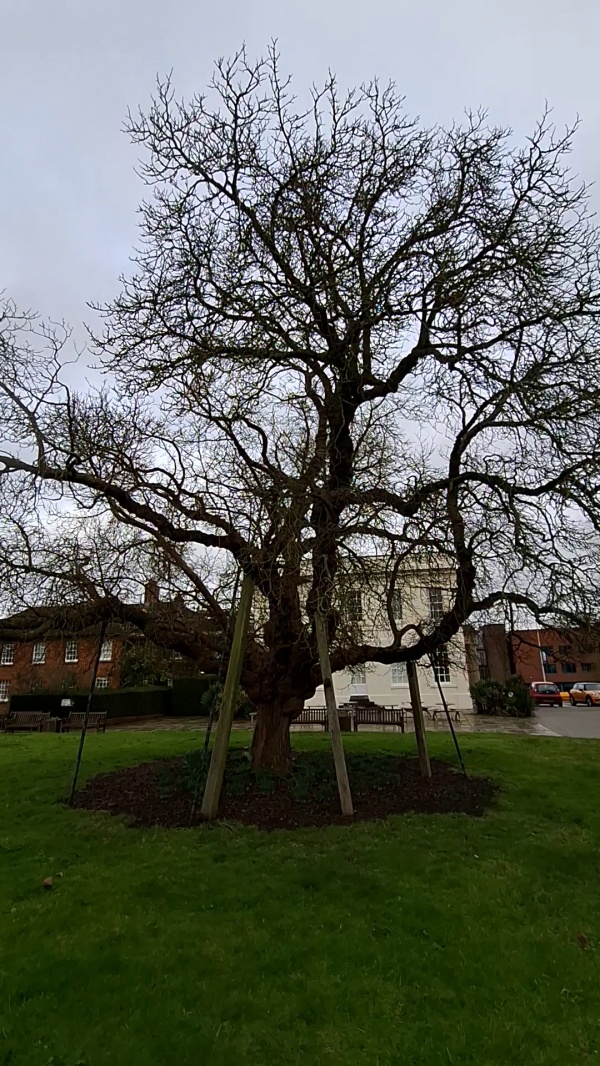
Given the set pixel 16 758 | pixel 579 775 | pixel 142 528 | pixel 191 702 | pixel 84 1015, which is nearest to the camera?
pixel 84 1015

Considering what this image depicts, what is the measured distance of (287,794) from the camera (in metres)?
8.53

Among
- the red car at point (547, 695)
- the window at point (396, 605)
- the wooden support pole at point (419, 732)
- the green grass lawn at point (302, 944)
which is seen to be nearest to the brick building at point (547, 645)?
the wooden support pole at point (419, 732)

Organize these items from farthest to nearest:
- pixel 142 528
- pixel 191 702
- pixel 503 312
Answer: pixel 191 702, pixel 142 528, pixel 503 312

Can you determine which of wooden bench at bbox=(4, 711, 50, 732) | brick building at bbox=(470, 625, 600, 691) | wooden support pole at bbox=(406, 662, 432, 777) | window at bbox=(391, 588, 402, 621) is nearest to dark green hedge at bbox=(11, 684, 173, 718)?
wooden bench at bbox=(4, 711, 50, 732)

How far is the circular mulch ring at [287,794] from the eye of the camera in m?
7.74

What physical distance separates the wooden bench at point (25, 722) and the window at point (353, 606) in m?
18.5

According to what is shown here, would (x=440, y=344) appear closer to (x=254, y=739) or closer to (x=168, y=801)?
(x=254, y=739)

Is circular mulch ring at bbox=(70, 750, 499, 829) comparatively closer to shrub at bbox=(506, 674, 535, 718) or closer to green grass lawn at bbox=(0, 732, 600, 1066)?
green grass lawn at bbox=(0, 732, 600, 1066)

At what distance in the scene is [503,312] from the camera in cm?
816

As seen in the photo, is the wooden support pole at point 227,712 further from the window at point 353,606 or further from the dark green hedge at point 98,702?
the dark green hedge at point 98,702

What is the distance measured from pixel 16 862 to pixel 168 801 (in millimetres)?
2380

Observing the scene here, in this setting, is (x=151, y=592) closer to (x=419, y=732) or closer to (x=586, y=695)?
(x=419, y=732)

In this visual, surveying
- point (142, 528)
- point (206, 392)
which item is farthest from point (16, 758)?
point (206, 392)

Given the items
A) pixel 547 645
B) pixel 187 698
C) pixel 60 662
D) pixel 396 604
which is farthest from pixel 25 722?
pixel 547 645
